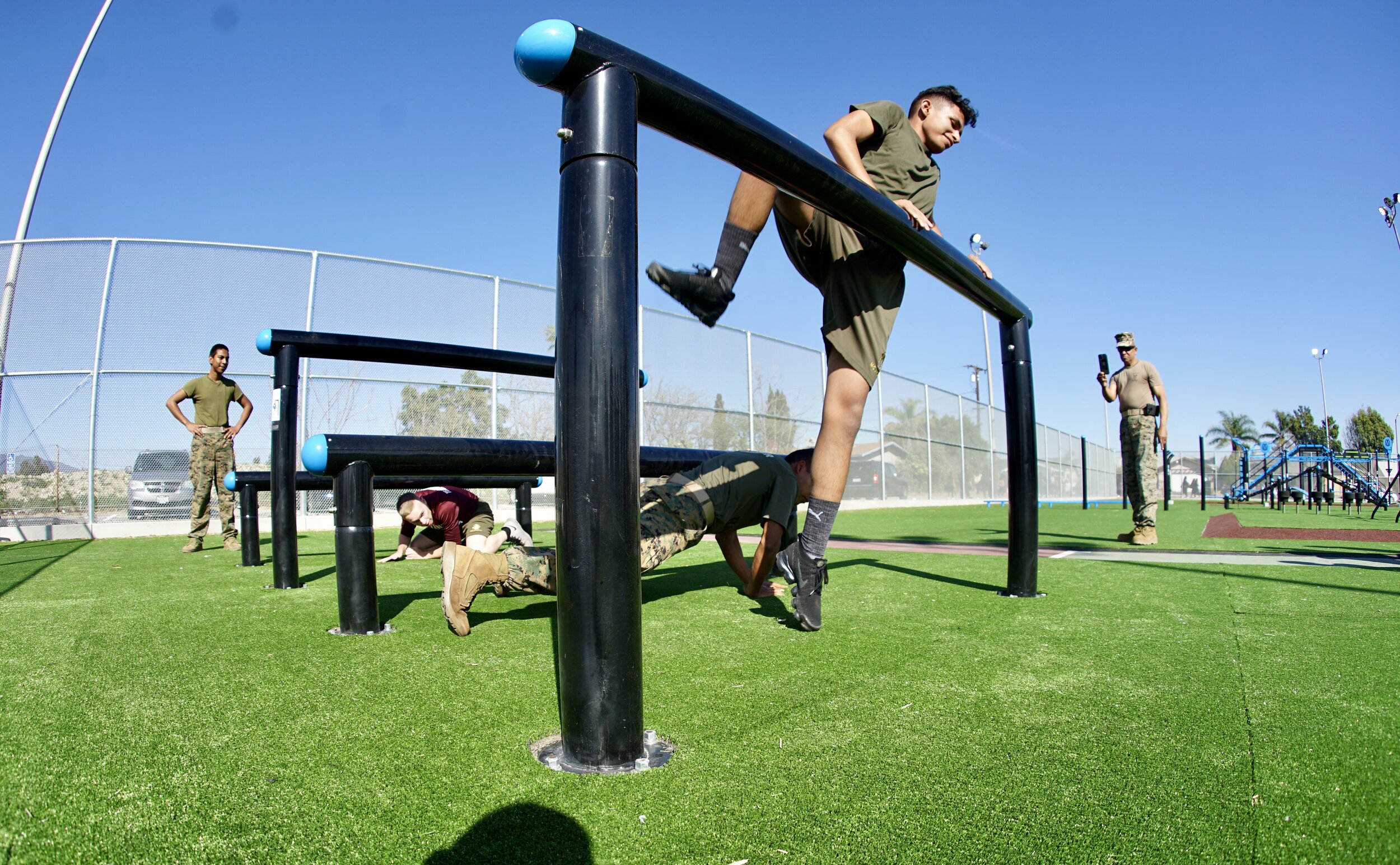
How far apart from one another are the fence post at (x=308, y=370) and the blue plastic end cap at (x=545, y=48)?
29.2 ft

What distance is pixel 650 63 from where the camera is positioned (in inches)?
57.0

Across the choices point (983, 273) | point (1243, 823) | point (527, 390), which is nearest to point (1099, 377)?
point (983, 273)

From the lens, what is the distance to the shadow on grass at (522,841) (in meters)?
0.99

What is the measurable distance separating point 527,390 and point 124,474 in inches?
202

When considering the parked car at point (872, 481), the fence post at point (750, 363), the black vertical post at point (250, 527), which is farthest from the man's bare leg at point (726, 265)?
the parked car at point (872, 481)

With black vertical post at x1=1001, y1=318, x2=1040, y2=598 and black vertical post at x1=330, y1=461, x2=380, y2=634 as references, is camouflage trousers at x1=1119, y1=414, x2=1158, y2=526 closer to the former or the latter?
black vertical post at x1=1001, y1=318, x2=1040, y2=598

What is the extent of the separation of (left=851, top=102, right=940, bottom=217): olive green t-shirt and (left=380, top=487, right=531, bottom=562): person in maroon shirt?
127 inches

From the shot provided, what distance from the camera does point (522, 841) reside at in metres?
1.04

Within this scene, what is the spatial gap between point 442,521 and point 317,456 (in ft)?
9.62

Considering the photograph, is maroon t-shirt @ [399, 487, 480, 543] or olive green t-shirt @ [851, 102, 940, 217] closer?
olive green t-shirt @ [851, 102, 940, 217]

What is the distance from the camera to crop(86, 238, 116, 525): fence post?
841 cm

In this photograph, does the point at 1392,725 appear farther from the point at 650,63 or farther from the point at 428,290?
the point at 428,290

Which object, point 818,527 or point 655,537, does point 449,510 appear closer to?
point 655,537

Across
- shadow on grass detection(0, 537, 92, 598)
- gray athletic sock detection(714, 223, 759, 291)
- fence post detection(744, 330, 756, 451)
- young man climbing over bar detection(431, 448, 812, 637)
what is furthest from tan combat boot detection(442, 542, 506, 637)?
fence post detection(744, 330, 756, 451)
